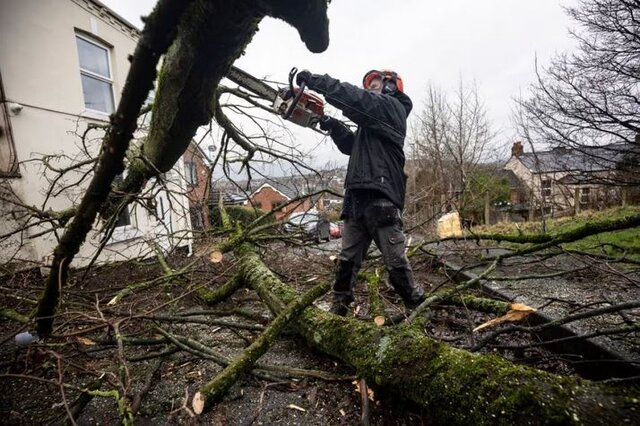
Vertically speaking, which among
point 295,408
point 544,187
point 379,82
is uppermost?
point 379,82

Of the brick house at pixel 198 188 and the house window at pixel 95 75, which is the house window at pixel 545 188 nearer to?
the brick house at pixel 198 188

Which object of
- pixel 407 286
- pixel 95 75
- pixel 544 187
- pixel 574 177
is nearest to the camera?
pixel 407 286

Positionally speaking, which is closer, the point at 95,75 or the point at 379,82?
the point at 379,82

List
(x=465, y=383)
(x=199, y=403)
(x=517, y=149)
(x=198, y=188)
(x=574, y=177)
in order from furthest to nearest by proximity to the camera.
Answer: (x=517, y=149) < (x=574, y=177) < (x=198, y=188) < (x=199, y=403) < (x=465, y=383)

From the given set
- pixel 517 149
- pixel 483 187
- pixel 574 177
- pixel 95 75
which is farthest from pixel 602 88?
pixel 517 149

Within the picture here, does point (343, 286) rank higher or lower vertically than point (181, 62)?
lower

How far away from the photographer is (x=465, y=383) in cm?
126

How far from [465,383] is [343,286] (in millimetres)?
1442

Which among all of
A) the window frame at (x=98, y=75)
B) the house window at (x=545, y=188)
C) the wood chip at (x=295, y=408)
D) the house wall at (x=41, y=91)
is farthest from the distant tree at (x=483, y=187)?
the wood chip at (x=295, y=408)

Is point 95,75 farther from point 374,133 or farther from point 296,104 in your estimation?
point 374,133

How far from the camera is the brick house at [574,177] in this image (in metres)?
7.03

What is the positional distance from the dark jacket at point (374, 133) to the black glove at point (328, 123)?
35 centimetres

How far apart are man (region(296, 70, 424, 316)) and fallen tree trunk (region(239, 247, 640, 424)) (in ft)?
2.33

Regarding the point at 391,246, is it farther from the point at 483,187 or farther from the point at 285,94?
the point at 483,187
